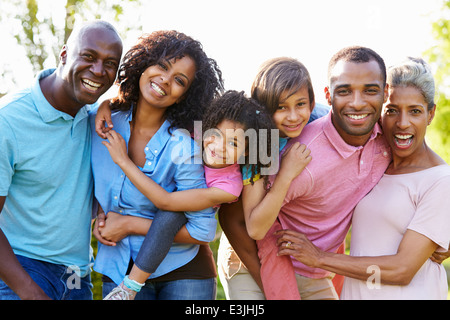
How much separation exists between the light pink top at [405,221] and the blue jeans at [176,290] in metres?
0.85

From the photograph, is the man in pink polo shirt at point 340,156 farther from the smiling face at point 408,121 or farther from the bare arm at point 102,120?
the bare arm at point 102,120

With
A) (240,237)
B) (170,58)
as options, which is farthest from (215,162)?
(170,58)

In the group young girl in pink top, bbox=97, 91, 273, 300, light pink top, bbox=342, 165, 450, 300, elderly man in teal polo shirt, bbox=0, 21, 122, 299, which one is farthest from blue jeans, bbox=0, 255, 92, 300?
light pink top, bbox=342, 165, 450, 300

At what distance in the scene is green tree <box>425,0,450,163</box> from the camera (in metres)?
8.10

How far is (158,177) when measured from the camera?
288 cm

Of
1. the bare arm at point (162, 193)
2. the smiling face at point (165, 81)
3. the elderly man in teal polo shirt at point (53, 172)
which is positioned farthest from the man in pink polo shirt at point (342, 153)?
the elderly man in teal polo shirt at point (53, 172)

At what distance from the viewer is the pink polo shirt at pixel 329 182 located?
300cm

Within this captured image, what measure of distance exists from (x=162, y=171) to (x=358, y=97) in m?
1.20

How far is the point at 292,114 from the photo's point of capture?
9.69 feet

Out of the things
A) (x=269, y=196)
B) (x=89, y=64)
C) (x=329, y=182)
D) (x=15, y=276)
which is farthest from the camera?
(x=329, y=182)

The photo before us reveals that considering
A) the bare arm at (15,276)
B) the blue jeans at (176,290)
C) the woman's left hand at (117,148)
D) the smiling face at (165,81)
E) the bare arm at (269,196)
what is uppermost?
the smiling face at (165,81)

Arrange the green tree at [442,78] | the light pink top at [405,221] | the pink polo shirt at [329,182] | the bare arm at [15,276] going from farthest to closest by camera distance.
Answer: the green tree at [442,78] < the pink polo shirt at [329,182] < the light pink top at [405,221] < the bare arm at [15,276]

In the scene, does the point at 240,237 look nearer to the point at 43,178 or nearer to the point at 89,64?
the point at 43,178

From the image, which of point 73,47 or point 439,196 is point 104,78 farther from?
point 439,196
